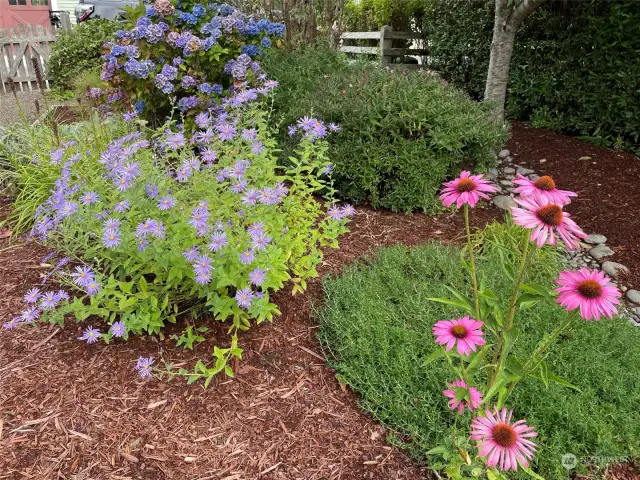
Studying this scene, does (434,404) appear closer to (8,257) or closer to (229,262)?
(229,262)

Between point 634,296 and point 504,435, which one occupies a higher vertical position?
point 504,435

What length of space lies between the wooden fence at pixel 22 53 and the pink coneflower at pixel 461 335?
9.17 meters

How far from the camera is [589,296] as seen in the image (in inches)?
54.1

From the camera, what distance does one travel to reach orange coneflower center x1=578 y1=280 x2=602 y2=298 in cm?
137

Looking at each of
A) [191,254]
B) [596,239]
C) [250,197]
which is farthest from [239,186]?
[596,239]

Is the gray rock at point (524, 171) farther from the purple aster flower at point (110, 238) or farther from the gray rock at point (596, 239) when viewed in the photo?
the purple aster flower at point (110, 238)

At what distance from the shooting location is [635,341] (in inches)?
106

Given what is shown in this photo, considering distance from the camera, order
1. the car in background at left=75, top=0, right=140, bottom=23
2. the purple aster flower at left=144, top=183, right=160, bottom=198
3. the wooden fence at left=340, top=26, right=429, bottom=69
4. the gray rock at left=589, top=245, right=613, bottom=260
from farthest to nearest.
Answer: the car in background at left=75, top=0, right=140, bottom=23 → the wooden fence at left=340, top=26, right=429, bottom=69 → the gray rock at left=589, top=245, right=613, bottom=260 → the purple aster flower at left=144, top=183, right=160, bottom=198

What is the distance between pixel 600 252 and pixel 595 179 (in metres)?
1.27

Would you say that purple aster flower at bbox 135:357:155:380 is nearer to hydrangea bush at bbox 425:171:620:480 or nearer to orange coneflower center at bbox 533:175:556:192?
hydrangea bush at bbox 425:171:620:480

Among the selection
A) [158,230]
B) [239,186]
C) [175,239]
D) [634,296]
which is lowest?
[634,296]

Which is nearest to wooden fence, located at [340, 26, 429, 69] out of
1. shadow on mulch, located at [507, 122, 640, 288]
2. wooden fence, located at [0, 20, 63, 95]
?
shadow on mulch, located at [507, 122, 640, 288]

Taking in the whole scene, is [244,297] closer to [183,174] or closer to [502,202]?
[183,174]

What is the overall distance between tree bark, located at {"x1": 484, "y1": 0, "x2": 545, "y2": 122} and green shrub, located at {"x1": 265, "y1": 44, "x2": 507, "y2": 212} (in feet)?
4.09
